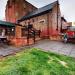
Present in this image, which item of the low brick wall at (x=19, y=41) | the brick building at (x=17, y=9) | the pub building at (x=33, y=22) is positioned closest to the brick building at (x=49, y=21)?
the pub building at (x=33, y=22)

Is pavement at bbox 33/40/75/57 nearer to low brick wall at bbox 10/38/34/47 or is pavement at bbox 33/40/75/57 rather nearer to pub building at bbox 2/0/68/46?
low brick wall at bbox 10/38/34/47

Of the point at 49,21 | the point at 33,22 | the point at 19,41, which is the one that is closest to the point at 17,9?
the point at 33,22

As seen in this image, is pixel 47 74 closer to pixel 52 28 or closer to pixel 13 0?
pixel 52 28

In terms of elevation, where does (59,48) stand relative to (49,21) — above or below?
below

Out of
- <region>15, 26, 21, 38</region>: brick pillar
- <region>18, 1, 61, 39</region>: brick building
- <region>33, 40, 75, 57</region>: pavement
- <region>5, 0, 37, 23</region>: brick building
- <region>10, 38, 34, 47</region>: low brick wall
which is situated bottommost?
<region>33, 40, 75, 57</region>: pavement

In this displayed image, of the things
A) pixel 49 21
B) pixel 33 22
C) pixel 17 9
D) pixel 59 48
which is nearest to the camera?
pixel 59 48

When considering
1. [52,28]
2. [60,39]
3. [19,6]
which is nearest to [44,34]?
[52,28]

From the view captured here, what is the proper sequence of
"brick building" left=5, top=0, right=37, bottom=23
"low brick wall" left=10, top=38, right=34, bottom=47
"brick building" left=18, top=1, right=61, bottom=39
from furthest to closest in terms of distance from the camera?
"brick building" left=5, top=0, right=37, bottom=23
"brick building" left=18, top=1, right=61, bottom=39
"low brick wall" left=10, top=38, right=34, bottom=47

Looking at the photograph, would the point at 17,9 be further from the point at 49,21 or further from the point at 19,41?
the point at 19,41

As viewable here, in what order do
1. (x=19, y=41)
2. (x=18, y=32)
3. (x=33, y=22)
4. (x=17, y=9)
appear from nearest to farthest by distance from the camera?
1. (x=19, y=41)
2. (x=18, y=32)
3. (x=33, y=22)
4. (x=17, y=9)

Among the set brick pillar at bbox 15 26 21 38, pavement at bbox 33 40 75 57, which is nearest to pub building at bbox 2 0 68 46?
brick pillar at bbox 15 26 21 38

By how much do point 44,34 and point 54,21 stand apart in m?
3.46

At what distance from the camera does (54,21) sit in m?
27.3

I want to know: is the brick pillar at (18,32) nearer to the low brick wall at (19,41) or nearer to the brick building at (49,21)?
the low brick wall at (19,41)
